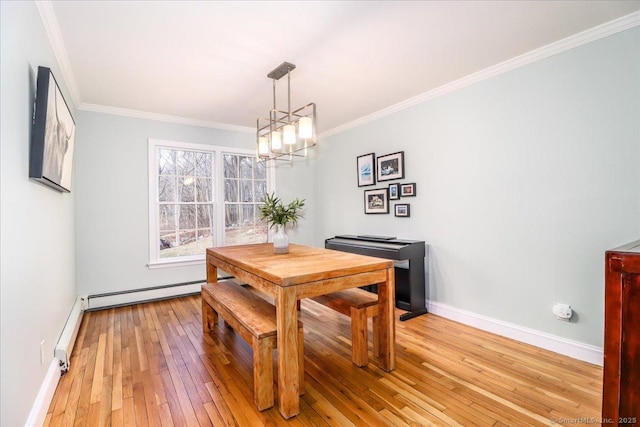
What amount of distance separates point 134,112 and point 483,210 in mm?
4360

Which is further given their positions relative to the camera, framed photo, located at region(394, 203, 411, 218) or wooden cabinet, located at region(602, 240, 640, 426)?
framed photo, located at region(394, 203, 411, 218)

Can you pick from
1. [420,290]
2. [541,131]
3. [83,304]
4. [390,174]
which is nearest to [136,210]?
[83,304]

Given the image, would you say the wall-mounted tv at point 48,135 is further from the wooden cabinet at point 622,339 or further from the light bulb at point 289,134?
the wooden cabinet at point 622,339

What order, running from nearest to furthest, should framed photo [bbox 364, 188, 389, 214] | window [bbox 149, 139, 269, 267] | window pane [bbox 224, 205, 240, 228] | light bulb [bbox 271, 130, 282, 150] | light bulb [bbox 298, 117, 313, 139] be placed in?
light bulb [bbox 298, 117, 313, 139]
light bulb [bbox 271, 130, 282, 150]
framed photo [bbox 364, 188, 389, 214]
window [bbox 149, 139, 269, 267]
window pane [bbox 224, 205, 240, 228]

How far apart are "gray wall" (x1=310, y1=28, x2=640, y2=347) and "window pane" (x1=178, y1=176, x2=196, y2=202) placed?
9.92ft

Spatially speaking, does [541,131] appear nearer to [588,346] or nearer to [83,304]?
[588,346]

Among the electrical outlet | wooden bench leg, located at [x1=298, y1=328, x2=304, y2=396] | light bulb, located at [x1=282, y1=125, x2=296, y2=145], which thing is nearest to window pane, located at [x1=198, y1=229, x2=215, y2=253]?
light bulb, located at [x1=282, y1=125, x2=296, y2=145]

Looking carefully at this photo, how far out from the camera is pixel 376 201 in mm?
4105

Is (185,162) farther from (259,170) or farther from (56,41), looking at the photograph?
(56,41)

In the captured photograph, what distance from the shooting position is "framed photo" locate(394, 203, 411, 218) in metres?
3.69

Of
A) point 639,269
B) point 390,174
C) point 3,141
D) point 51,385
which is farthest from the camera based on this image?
point 390,174

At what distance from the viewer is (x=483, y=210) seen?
2.96 m

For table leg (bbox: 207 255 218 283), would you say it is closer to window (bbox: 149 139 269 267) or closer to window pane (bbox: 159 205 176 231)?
window (bbox: 149 139 269 267)

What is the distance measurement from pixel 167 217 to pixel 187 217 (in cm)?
26
